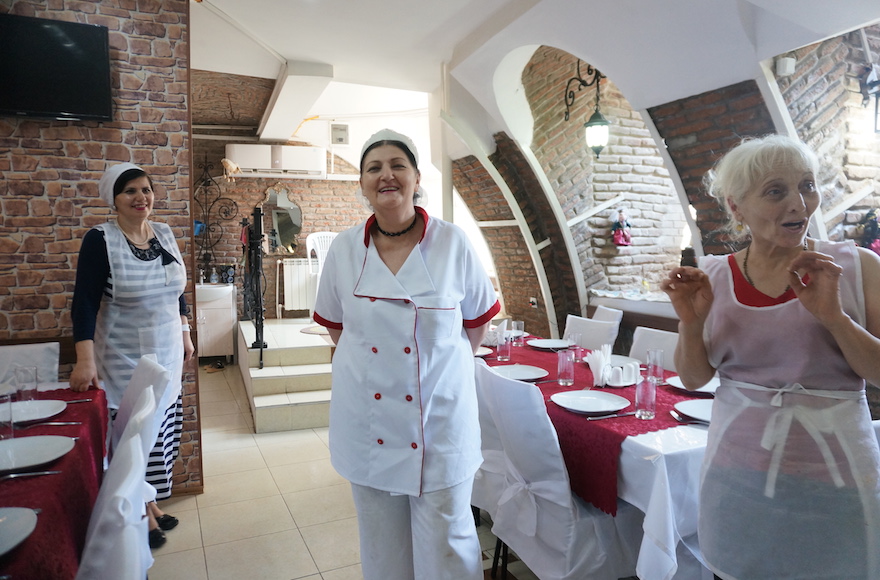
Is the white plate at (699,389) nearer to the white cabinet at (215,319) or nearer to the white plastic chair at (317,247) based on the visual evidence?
the white cabinet at (215,319)

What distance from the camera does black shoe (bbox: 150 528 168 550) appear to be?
2.56 meters

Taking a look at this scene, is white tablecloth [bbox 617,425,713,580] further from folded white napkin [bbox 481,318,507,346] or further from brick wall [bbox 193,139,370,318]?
brick wall [bbox 193,139,370,318]

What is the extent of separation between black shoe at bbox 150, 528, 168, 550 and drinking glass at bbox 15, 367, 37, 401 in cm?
108

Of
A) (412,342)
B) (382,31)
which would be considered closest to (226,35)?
(382,31)

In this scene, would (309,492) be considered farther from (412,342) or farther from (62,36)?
(62,36)

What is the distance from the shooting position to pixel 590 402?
2.06 meters

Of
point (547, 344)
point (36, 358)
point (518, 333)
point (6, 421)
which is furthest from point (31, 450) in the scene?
point (518, 333)

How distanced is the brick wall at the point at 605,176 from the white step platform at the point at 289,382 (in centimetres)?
259

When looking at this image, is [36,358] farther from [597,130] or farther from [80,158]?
[597,130]

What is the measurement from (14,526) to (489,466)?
1591 millimetres

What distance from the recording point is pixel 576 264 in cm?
484

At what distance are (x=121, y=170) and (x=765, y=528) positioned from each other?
2.55 m

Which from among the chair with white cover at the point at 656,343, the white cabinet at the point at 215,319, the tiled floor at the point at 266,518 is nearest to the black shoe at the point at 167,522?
the tiled floor at the point at 266,518

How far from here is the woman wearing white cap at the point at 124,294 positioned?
2.18 meters
